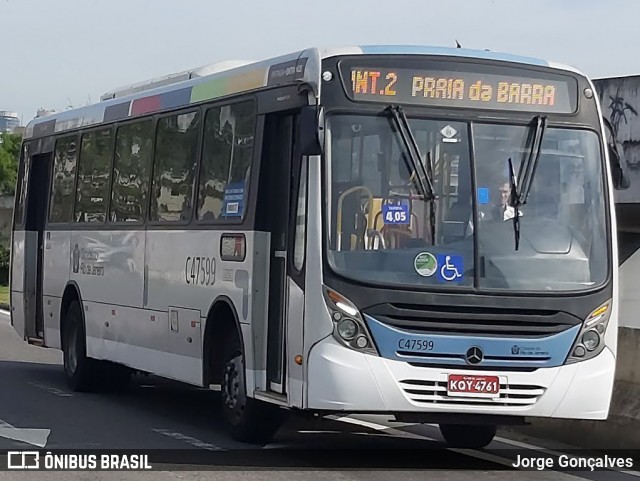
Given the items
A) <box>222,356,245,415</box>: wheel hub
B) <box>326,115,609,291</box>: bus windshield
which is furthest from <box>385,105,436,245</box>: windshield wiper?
<box>222,356,245,415</box>: wheel hub

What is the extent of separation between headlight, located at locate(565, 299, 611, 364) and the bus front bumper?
0.38 ft

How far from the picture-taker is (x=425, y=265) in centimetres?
1020

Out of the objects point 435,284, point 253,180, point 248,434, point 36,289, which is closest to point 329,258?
point 435,284

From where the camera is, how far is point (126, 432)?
12.5m

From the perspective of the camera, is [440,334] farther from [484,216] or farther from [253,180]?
[253,180]

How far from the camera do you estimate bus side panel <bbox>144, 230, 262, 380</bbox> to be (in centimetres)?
1158

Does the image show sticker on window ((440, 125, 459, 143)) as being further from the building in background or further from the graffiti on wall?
the building in background

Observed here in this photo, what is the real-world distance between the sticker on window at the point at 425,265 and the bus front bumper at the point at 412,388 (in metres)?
0.70

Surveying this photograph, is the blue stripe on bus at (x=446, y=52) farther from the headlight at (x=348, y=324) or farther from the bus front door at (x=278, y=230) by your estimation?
the headlight at (x=348, y=324)

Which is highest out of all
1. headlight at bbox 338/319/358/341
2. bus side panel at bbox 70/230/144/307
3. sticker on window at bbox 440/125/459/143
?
sticker on window at bbox 440/125/459/143

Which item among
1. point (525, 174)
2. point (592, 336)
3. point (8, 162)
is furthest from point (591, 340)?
point (8, 162)

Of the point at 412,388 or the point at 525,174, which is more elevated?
the point at 525,174

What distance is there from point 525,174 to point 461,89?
0.84 m

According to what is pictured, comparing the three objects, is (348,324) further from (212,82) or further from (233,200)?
(212,82)
